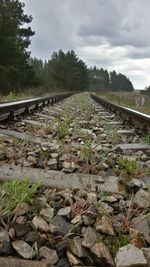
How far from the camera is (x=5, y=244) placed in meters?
1.67

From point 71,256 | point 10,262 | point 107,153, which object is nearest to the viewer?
point 10,262

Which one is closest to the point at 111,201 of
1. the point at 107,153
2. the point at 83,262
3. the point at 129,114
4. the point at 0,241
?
the point at 83,262

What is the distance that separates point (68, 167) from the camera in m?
3.11

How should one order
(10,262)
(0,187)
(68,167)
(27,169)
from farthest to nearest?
(68,167) < (27,169) < (0,187) < (10,262)

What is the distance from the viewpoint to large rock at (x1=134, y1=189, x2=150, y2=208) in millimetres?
2310

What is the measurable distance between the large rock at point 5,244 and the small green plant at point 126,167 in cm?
152

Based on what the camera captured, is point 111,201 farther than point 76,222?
Yes

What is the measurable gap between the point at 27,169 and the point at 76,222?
976 mm

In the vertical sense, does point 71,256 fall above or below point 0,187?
below

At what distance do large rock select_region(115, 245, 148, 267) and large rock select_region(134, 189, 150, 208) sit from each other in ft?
2.01

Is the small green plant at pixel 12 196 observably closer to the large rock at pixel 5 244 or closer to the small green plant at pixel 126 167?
the large rock at pixel 5 244

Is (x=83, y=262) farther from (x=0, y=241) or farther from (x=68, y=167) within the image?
(x=68, y=167)

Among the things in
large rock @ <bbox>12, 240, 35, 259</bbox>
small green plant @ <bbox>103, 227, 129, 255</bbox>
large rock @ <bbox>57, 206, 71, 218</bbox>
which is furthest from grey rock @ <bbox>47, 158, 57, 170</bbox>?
large rock @ <bbox>12, 240, 35, 259</bbox>

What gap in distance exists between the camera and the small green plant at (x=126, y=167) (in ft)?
10.1
